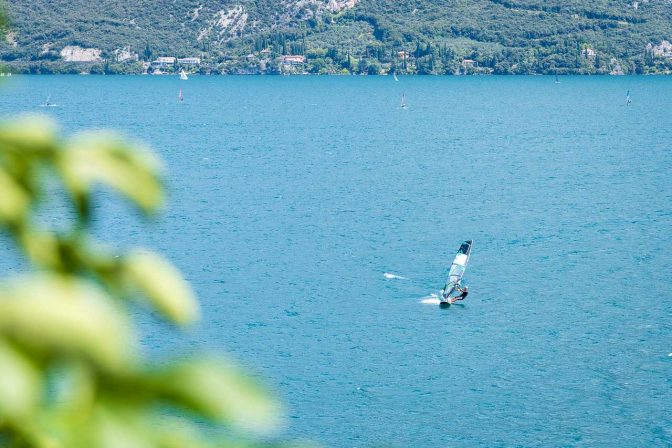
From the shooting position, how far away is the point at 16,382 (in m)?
0.78

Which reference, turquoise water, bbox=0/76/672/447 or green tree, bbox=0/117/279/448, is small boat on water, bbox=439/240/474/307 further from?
→ green tree, bbox=0/117/279/448

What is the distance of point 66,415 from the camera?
868 mm

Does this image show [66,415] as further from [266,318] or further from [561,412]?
[266,318]

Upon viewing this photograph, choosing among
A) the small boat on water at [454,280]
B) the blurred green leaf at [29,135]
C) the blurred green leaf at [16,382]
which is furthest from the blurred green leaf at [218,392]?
the small boat on water at [454,280]

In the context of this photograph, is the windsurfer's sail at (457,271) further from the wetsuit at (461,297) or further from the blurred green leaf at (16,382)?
the blurred green leaf at (16,382)

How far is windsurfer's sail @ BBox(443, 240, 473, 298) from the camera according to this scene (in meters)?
49.0

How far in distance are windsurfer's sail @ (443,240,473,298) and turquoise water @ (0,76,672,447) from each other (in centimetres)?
A: 128

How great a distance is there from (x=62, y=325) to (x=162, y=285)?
195 mm

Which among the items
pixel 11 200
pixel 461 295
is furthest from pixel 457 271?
pixel 11 200

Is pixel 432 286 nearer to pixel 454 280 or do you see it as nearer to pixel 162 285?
pixel 454 280

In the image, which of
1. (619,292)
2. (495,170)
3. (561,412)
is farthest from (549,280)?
(495,170)

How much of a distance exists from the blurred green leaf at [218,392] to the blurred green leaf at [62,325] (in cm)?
7

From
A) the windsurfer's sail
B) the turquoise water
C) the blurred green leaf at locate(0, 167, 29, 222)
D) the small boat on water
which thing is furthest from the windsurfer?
the blurred green leaf at locate(0, 167, 29, 222)

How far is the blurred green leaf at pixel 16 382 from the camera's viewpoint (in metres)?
0.77
